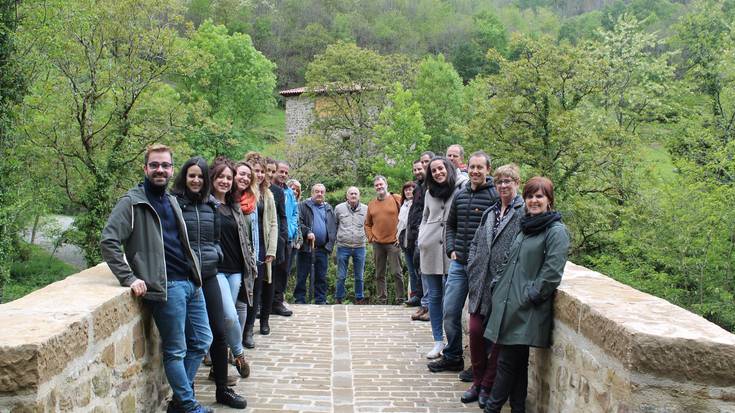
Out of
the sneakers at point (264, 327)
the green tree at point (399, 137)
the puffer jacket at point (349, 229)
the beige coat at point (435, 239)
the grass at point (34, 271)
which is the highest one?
the green tree at point (399, 137)

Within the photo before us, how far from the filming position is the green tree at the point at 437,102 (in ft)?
119

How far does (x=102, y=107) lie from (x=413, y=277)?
1397cm

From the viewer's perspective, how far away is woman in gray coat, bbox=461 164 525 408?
4.34 meters

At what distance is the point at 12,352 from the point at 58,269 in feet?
84.4

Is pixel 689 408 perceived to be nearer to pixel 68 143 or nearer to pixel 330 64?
pixel 68 143

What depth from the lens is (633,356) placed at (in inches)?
104

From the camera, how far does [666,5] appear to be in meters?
53.8

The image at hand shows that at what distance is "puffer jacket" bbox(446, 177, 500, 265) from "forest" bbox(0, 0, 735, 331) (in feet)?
29.4

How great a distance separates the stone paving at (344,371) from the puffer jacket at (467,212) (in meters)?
1.24

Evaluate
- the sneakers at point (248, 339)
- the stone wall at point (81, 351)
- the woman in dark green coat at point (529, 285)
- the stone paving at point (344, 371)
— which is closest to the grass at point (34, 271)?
the stone paving at point (344, 371)

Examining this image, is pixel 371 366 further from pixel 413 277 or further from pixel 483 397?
pixel 413 277

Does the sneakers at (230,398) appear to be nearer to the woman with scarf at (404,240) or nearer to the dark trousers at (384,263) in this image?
the woman with scarf at (404,240)

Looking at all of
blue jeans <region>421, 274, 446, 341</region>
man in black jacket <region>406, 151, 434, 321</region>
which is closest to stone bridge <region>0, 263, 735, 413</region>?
blue jeans <region>421, 274, 446, 341</region>

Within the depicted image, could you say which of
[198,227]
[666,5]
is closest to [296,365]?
[198,227]
